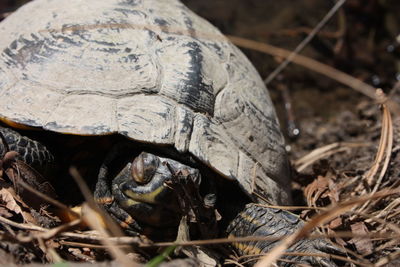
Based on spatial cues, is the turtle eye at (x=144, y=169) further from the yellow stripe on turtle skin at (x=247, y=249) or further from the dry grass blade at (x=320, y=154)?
the dry grass blade at (x=320, y=154)

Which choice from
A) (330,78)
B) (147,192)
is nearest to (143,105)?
(147,192)

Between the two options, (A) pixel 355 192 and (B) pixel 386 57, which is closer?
(A) pixel 355 192

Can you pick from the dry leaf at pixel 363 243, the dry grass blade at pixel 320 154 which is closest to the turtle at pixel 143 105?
the dry leaf at pixel 363 243

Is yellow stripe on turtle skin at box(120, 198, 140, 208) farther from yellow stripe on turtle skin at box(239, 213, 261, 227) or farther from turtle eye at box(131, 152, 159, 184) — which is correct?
yellow stripe on turtle skin at box(239, 213, 261, 227)

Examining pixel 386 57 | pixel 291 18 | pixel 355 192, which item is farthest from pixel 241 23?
pixel 355 192

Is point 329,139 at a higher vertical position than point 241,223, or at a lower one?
lower

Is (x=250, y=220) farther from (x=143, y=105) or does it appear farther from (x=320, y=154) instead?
(x=320, y=154)

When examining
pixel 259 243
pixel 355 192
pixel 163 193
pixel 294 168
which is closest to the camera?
pixel 163 193

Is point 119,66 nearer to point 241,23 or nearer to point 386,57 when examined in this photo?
point 241,23
